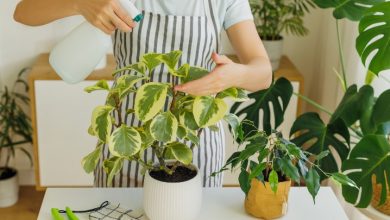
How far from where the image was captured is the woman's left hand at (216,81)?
3.45 ft

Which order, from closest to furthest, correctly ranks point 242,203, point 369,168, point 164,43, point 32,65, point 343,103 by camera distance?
point 242,203
point 164,43
point 369,168
point 343,103
point 32,65

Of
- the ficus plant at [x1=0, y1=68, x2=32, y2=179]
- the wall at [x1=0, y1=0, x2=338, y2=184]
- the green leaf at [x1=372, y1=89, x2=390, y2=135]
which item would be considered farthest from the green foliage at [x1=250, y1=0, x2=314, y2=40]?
the ficus plant at [x1=0, y1=68, x2=32, y2=179]

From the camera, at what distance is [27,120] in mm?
2898

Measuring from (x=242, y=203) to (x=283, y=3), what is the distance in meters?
1.59

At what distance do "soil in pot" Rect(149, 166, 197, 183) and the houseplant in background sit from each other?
1.37 ft

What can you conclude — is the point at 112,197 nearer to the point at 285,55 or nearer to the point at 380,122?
the point at 380,122

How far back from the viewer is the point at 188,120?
1064 mm

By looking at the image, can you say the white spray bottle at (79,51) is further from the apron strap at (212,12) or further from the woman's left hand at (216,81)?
the apron strap at (212,12)

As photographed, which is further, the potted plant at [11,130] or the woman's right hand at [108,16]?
the potted plant at [11,130]

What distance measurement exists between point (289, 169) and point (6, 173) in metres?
2.12

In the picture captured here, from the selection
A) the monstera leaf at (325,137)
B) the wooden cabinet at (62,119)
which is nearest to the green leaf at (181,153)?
the monstera leaf at (325,137)

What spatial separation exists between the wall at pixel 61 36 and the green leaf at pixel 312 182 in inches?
64.7

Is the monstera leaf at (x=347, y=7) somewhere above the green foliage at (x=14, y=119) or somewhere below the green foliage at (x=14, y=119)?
above

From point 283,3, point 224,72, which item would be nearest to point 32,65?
point 283,3
